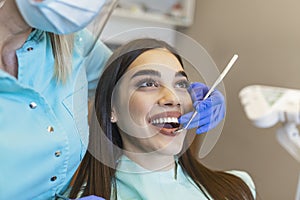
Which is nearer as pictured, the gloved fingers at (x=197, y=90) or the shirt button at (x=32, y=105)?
the shirt button at (x=32, y=105)

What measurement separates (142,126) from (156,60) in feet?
0.52

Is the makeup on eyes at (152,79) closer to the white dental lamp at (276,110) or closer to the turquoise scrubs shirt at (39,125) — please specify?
the turquoise scrubs shirt at (39,125)

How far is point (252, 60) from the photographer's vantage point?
1683mm

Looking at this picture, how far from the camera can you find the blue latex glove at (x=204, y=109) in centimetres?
96

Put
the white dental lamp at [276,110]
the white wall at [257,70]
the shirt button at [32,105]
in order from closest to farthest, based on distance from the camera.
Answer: the white dental lamp at [276,110] < the shirt button at [32,105] < the white wall at [257,70]

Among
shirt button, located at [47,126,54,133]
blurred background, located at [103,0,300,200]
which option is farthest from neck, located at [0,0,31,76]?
blurred background, located at [103,0,300,200]

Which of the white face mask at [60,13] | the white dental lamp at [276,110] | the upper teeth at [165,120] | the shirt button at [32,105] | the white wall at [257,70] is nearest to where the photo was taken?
the white dental lamp at [276,110]

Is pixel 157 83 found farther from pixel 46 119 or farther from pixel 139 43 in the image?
pixel 46 119

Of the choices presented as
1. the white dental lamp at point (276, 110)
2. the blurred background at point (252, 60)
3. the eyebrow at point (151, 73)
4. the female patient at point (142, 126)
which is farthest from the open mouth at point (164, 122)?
the blurred background at point (252, 60)

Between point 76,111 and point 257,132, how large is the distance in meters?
0.96

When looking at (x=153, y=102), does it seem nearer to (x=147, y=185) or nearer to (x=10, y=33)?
(x=147, y=185)

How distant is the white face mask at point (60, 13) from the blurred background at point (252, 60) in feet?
2.39

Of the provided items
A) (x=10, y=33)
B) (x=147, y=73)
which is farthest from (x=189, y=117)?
(x=10, y=33)

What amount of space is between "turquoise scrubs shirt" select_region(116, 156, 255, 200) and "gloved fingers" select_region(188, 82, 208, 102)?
0.70 ft
